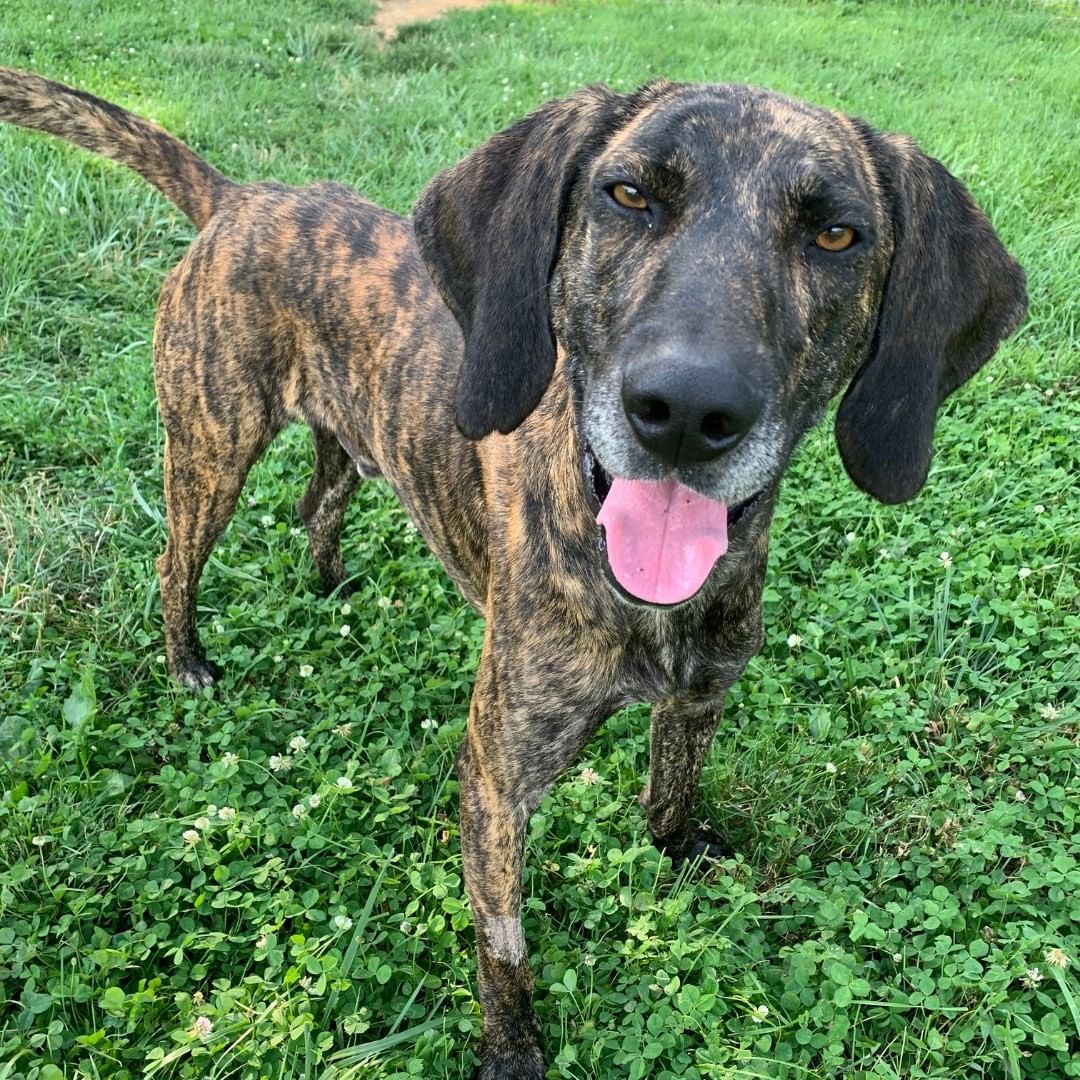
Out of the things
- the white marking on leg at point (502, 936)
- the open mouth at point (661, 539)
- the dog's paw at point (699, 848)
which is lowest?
the dog's paw at point (699, 848)

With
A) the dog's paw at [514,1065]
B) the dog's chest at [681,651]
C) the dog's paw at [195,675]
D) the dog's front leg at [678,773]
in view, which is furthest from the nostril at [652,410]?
the dog's paw at [195,675]

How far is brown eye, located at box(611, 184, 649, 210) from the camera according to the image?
189 cm

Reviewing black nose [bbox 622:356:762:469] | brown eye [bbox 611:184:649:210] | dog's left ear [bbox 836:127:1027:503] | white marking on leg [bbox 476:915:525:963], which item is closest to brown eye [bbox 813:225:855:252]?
dog's left ear [bbox 836:127:1027:503]

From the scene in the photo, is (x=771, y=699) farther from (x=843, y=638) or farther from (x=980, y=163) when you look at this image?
(x=980, y=163)

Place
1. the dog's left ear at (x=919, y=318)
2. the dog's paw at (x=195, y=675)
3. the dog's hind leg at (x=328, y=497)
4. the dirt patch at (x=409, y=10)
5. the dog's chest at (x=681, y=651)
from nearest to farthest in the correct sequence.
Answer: the dog's left ear at (x=919, y=318) → the dog's chest at (x=681, y=651) → the dog's paw at (x=195, y=675) → the dog's hind leg at (x=328, y=497) → the dirt patch at (x=409, y=10)

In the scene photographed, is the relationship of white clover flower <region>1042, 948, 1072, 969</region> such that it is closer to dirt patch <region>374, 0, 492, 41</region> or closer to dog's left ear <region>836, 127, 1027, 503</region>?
dog's left ear <region>836, 127, 1027, 503</region>

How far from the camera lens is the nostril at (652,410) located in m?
1.59

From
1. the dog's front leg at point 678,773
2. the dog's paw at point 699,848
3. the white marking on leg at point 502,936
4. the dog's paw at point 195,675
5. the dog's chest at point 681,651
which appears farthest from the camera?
the dog's paw at point 195,675

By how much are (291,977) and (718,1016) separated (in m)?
1.07

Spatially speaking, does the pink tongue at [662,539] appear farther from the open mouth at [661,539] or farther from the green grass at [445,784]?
the green grass at [445,784]

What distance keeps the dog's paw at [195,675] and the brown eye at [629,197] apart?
233 cm

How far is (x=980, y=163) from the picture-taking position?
5.86m

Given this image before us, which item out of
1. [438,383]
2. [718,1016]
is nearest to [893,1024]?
[718,1016]

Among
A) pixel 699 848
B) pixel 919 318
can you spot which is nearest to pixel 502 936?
pixel 699 848
